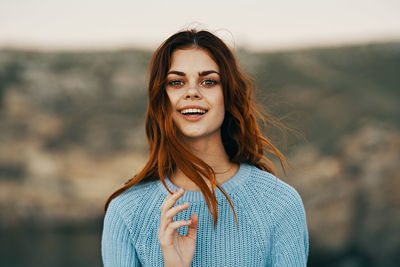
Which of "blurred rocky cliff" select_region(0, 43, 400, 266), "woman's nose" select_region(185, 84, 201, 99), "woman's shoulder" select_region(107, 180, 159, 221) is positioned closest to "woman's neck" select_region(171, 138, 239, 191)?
"woman's shoulder" select_region(107, 180, 159, 221)

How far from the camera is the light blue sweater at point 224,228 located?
233 centimetres

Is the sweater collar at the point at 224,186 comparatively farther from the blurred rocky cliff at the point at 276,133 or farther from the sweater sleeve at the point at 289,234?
the blurred rocky cliff at the point at 276,133

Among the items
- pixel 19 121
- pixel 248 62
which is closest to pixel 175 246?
pixel 19 121

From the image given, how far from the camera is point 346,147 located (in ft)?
39.1

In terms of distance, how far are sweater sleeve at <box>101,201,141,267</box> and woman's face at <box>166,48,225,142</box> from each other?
0.61 metres

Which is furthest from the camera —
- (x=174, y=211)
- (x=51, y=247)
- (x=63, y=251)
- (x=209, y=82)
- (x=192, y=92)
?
(x=51, y=247)

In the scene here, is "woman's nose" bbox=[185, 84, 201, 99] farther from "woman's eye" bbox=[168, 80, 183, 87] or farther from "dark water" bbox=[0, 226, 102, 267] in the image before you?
"dark water" bbox=[0, 226, 102, 267]

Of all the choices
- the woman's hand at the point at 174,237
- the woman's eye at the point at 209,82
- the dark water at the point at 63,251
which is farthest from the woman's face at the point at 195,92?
the dark water at the point at 63,251

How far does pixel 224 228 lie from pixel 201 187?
258mm

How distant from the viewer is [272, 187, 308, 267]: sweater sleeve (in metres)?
2.36

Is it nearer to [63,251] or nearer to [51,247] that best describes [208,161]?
[63,251]

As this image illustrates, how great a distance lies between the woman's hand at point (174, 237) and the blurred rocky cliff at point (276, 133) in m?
6.49

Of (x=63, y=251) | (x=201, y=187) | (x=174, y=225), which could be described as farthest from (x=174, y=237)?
(x=63, y=251)

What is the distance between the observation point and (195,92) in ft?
7.72
